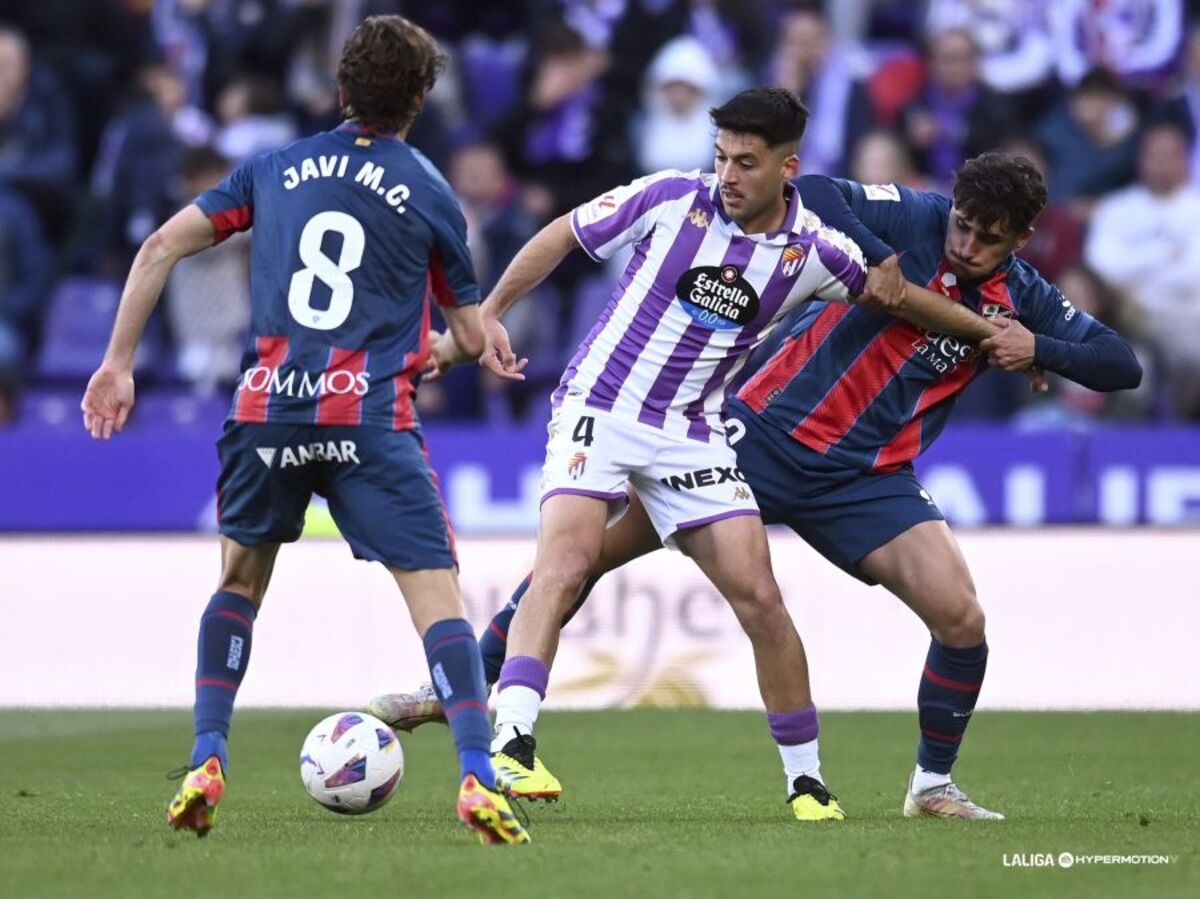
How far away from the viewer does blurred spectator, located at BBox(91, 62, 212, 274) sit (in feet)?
48.9

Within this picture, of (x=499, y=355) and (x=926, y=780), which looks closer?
(x=499, y=355)

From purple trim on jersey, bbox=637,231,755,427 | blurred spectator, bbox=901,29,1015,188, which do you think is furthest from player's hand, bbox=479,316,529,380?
blurred spectator, bbox=901,29,1015,188

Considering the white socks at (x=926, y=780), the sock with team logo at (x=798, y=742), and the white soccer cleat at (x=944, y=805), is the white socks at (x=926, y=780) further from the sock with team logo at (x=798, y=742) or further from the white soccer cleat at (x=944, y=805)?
the sock with team logo at (x=798, y=742)

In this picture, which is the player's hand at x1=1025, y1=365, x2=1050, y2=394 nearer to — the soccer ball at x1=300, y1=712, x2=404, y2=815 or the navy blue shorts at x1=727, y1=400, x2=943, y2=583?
the navy blue shorts at x1=727, y1=400, x2=943, y2=583

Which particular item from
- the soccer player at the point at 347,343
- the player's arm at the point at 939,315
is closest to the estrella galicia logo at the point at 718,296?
the player's arm at the point at 939,315

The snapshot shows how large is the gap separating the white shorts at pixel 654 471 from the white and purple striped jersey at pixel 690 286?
0.06 meters

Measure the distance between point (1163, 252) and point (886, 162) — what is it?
6.57 feet

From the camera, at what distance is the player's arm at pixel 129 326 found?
18.9ft

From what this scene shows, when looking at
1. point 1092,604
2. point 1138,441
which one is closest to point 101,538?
point 1092,604

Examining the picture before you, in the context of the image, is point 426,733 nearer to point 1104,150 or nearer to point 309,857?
point 309,857

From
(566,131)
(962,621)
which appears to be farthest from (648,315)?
(566,131)

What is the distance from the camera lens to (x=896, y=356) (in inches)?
283

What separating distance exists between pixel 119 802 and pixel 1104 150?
10024 mm

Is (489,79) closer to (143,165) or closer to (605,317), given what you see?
(143,165)
